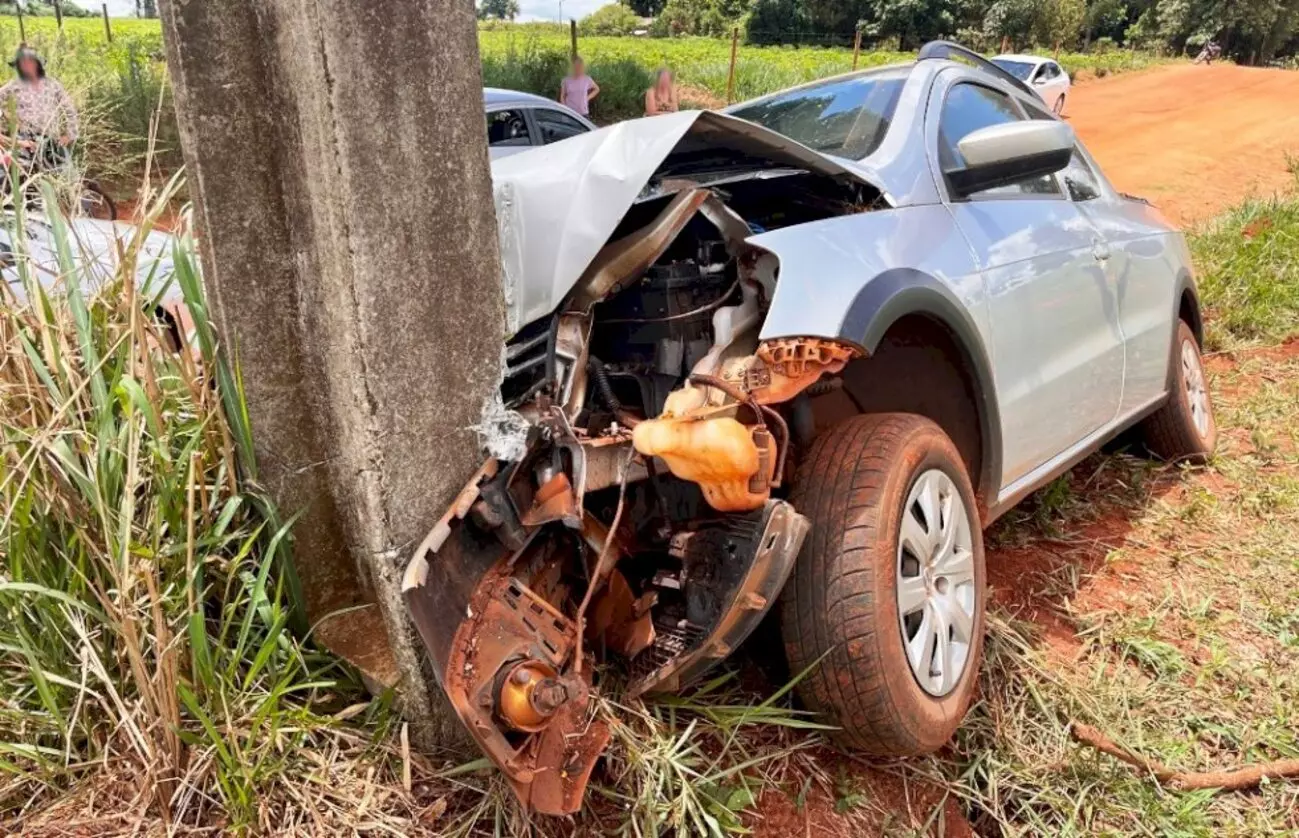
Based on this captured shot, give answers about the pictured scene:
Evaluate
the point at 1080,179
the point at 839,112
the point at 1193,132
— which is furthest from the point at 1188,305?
the point at 1193,132

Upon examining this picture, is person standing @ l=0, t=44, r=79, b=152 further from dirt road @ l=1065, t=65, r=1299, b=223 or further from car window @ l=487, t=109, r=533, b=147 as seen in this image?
dirt road @ l=1065, t=65, r=1299, b=223

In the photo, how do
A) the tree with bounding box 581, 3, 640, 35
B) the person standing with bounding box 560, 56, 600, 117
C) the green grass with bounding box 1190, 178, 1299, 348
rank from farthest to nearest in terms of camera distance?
the tree with bounding box 581, 3, 640, 35 → the person standing with bounding box 560, 56, 600, 117 → the green grass with bounding box 1190, 178, 1299, 348

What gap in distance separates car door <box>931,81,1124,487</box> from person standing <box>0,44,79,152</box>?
2.50m

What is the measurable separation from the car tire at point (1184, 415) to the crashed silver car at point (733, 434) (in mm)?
1742

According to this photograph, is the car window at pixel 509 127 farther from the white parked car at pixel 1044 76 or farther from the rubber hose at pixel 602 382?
the white parked car at pixel 1044 76

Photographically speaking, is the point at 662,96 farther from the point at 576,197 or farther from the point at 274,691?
Answer: the point at 274,691

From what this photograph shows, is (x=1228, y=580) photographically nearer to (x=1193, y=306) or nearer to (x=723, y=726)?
(x=1193, y=306)

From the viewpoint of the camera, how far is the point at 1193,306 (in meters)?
4.78

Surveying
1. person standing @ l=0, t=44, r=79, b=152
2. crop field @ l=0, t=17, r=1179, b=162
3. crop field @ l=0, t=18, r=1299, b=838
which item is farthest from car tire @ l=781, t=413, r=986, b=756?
person standing @ l=0, t=44, r=79, b=152

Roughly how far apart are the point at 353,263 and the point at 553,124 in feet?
23.1

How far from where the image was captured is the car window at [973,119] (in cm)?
322

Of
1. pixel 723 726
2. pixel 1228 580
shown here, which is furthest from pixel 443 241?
pixel 1228 580

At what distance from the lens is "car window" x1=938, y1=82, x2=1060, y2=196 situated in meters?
3.22

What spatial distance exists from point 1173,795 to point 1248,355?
4826 mm
